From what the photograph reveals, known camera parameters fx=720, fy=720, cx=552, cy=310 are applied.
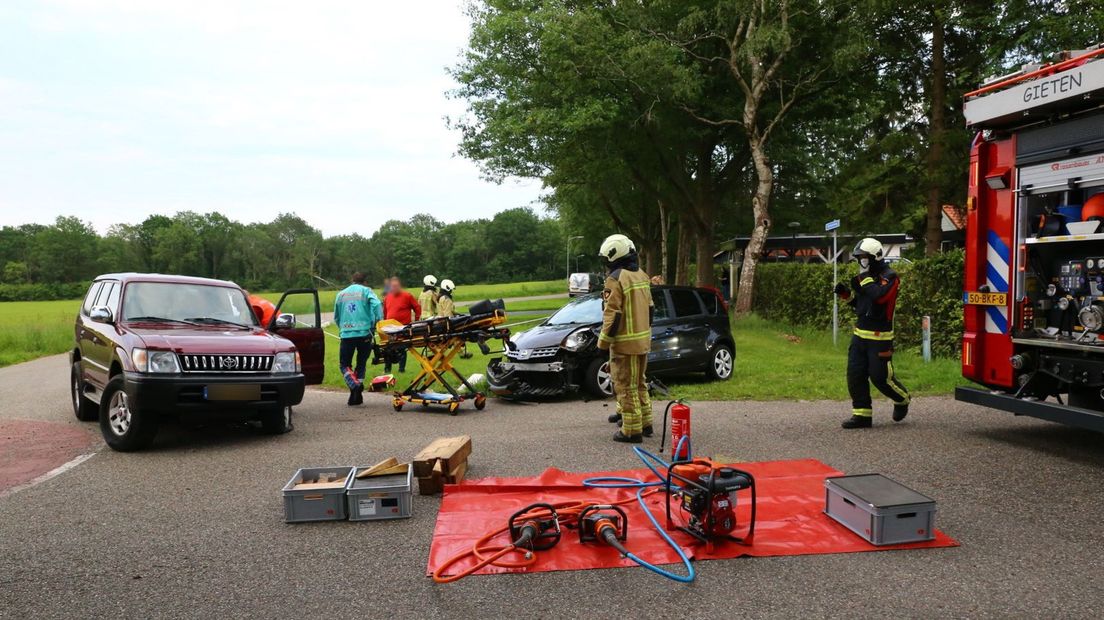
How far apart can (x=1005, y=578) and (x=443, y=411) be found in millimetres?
6891

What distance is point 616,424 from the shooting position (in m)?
8.16

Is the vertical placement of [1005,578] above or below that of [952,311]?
below

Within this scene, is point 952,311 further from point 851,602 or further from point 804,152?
point 804,152

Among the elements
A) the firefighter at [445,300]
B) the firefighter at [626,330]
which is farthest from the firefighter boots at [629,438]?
the firefighter at [445,300]

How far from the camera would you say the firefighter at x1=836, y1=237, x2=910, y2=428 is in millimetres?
7348

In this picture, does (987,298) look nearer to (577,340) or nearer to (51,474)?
(577,340)

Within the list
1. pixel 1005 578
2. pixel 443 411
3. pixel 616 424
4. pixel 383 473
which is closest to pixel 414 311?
pixel 443 411

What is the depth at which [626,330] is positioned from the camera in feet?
23.2

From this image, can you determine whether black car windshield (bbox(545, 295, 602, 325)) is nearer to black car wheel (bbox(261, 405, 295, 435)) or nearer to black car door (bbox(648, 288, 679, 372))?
black car door (bbox(648, 288, 679, 372))

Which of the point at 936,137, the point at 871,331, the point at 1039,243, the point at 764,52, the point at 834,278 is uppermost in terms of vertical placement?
the point at 764,52

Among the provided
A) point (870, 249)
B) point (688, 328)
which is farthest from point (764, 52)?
point (870, 249)

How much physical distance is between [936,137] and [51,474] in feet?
61.5

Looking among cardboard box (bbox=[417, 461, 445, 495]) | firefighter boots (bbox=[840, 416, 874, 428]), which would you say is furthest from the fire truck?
cardboard box (bbox=[417, 461, 445, 495])

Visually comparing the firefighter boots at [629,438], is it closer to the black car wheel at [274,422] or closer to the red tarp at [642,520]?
the red tarp at [642,520]
